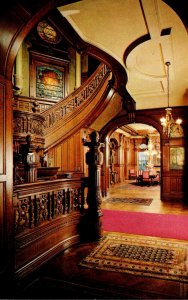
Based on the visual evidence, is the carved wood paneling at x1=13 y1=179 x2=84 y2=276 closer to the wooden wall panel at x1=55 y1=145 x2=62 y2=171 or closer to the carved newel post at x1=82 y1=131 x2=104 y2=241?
the carved newel post at x1=82 y1=131 x2=104 y2=241

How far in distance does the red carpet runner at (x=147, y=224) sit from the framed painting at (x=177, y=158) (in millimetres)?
3236

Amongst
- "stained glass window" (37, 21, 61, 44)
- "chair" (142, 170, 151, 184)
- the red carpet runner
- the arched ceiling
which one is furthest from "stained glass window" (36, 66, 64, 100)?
"chair" (142, 170, 151, 184)

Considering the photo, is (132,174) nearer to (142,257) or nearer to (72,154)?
(72,154)

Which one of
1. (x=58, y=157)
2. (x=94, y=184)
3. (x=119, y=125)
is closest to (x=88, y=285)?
(x=94, y=184)

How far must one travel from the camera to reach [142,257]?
3.30 m

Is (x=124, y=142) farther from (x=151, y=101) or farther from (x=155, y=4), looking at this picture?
(x=155, y=4)

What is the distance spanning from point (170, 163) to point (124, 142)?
28.5 feet

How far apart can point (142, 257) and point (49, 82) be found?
8.22 m

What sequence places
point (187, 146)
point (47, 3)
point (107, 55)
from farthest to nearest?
point (187, 146) → point (107, 55) → point (47, 3)

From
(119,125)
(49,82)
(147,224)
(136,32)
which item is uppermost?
(49,82)

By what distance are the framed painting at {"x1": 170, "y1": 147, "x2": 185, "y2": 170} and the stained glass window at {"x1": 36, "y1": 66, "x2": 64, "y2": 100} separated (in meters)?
5.34

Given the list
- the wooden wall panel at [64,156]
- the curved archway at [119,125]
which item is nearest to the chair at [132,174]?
the curved archway at [119,125]

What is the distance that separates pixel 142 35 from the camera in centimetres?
424

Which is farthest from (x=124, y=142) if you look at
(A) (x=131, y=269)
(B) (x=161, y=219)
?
(A) (x=131, y=269)
